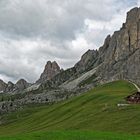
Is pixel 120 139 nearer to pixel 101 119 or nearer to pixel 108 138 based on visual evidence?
pixel 108 138

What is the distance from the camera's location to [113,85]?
637ft

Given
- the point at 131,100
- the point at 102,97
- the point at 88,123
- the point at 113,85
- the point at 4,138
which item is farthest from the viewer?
the point at 113,85

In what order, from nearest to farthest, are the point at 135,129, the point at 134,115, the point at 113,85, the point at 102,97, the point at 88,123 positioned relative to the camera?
the point at 135,129 → the point at 134,115 → the point at 88,123 → the point at 102,97 → the point at 113,85

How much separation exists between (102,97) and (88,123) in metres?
47.1

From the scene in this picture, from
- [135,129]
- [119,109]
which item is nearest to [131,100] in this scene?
[119,109]

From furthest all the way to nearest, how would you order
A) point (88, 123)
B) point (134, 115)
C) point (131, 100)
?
point (131, 100)
point (88, 123)
point (134, 115)

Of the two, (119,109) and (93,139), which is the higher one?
(119,109)

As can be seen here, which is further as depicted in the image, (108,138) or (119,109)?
(119,109)

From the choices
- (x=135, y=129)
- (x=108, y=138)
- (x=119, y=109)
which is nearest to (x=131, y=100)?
(x=119, y=109)

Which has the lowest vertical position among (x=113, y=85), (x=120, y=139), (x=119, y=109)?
(x=120, y=139)

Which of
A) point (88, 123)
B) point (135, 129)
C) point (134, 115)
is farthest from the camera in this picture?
point (88, 123)

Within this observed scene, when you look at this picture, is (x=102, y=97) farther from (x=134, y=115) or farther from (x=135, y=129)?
(x=135, y=129)

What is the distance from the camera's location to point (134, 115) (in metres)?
76.8

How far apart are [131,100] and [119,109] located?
1610 cm
